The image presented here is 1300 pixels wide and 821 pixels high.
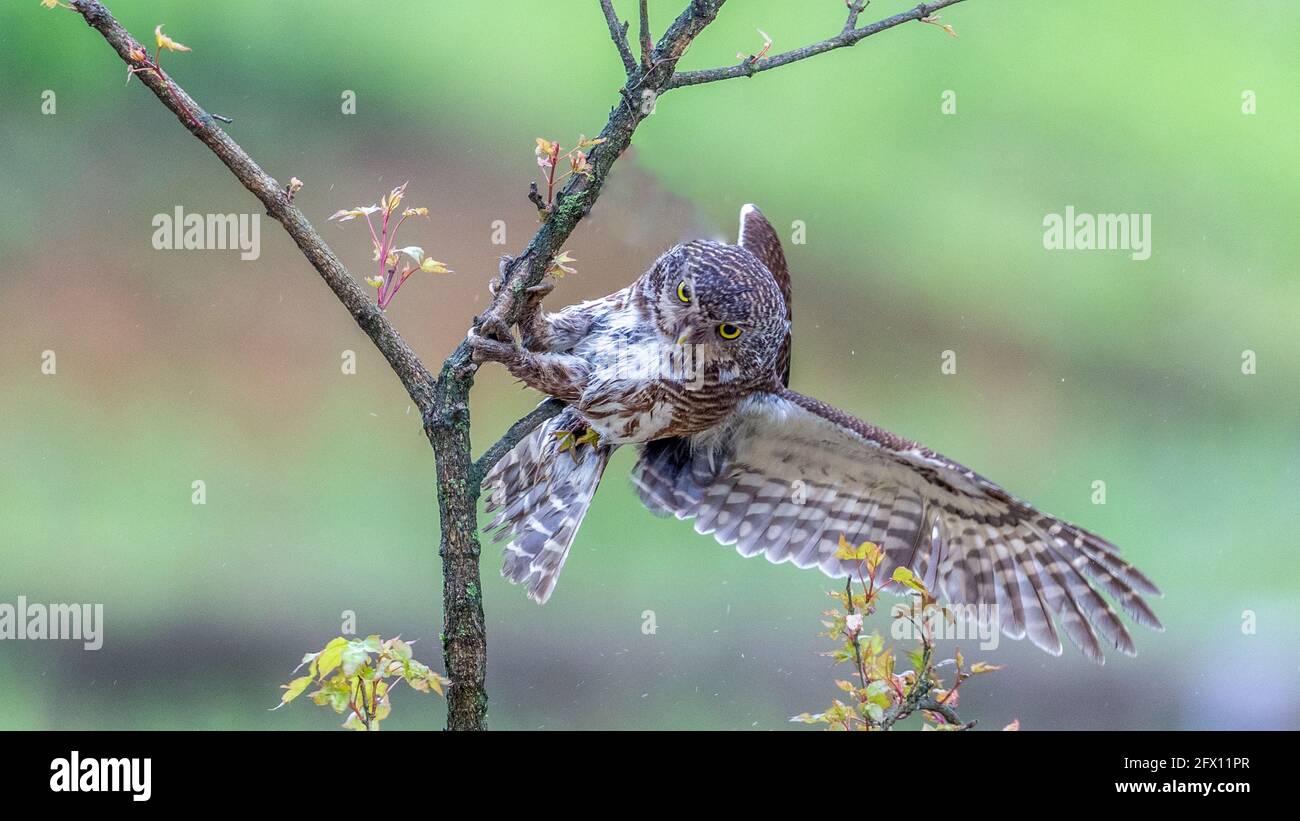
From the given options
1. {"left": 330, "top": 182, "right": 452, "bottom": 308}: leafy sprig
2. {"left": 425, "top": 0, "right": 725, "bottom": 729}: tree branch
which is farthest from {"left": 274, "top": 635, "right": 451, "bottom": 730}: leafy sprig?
{"left": 330, "top": 182, "right": 452, "bottom": 308}: leafy sprig

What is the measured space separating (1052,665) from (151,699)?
5.01m

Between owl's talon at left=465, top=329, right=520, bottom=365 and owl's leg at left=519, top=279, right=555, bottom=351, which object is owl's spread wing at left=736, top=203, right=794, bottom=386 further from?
owl's talon at left=465, top=329, right=520, bottom=365

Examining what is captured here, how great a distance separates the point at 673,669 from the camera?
730 cm

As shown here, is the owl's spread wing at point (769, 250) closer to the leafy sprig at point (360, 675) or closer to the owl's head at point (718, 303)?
the owl's head at point (718, 303)

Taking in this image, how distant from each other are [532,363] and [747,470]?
1264 mm

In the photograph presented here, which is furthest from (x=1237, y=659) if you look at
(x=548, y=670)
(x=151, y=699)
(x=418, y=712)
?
(x=151, y=699)

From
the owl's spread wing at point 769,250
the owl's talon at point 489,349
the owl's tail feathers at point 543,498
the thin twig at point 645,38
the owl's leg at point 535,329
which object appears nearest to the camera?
the thin twig at point 645,38

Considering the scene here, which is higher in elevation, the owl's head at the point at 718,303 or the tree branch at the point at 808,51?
the tree branch at the point at 808,51

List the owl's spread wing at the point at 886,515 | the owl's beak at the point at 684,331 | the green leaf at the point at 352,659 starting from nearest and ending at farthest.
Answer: the green leaf at the point at 352,659
the owl's beak at the point at 684,331
the owl's spread wing at the point at 886,515

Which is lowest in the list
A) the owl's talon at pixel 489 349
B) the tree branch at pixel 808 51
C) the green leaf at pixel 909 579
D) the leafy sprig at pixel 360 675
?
the leafy sprig at pixel 360 675

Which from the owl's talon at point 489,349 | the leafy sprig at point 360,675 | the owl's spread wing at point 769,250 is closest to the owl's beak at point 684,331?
the owl's talon at point 489,349

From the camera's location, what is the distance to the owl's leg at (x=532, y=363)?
124 inches

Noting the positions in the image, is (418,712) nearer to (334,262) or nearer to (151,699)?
(151,699)

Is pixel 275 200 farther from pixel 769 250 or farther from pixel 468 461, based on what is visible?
pixel 769 250
